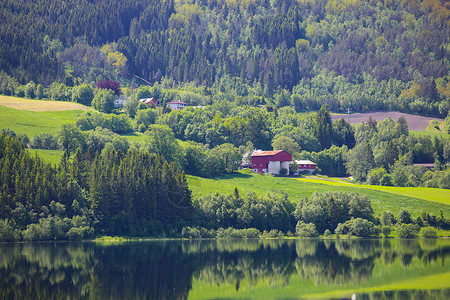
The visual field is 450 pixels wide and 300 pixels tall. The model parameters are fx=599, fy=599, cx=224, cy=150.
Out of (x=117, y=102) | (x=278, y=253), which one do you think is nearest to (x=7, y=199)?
(x=278, y=253)

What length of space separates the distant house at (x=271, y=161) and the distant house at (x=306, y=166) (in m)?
6.10

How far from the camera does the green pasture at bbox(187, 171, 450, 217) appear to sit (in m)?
111

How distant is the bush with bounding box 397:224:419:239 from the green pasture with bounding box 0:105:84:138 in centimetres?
7566

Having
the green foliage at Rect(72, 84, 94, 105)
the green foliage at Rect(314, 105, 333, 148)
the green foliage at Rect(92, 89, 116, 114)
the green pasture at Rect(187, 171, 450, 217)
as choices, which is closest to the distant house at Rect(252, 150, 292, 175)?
the green pasture at Rect(187, 171, 450, 217)

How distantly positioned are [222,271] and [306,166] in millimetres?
96718

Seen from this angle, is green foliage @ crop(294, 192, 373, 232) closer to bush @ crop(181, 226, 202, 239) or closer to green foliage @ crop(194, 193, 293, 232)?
green foliage @ crop(194, 193, 293, 232)

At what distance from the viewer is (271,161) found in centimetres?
14762

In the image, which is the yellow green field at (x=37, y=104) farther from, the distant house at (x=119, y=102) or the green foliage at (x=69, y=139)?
the green foliage at (x=69, y=139)

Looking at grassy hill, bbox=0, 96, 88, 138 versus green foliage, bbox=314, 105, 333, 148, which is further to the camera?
green foliage, bbox=314, 105, 333, 148

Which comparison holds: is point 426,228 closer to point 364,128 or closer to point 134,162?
point 134,162

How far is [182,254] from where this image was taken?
74125 millimetres

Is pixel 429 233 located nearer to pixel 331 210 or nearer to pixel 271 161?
pixel 331 210

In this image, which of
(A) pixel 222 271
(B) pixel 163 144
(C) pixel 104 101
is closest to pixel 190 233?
(A) pixel 222 271

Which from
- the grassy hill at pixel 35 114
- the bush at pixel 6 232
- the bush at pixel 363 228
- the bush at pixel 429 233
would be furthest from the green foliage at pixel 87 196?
the bush at pixel 429 233
